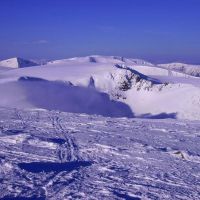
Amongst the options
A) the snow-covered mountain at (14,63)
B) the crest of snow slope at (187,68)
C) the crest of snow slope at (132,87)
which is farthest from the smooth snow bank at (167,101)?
the crest of snow slope at (187,68)

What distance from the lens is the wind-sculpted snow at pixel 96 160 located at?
8906 mm

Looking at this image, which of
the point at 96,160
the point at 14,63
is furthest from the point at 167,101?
the point at 14,63

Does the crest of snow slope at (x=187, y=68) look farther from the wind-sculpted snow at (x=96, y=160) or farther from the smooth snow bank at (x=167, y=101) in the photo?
the wind-sculpted snow at (x=96, y=160)

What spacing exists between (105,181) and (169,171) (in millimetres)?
2117

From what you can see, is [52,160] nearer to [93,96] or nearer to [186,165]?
[186,165]

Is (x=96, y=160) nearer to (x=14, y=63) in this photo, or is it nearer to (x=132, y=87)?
(x=132, y=87)

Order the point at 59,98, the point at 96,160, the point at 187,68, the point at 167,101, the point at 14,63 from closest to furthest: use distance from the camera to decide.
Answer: the point at 96,160, the point at 59,98, the point at 167,101, the point at 14,63, the point at 187,68

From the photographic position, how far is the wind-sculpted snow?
891cm

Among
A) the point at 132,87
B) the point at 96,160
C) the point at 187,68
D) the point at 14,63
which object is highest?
the point at 187,68

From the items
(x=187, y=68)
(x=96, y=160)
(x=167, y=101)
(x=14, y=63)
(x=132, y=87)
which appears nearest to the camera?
(x=96, y=160)

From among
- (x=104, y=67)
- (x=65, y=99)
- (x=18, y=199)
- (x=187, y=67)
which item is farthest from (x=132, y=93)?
(x=187, y=67)

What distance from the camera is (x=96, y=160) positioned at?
459 inches

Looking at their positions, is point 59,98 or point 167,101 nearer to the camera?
point 59,98

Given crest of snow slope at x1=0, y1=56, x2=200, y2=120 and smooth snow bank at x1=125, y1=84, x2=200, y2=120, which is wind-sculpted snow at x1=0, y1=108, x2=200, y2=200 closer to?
smooth snow bank at x1=125, y1=84, x2=200, y2=120
